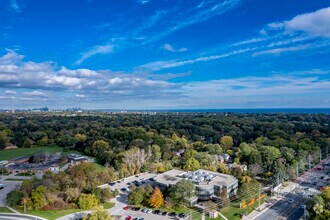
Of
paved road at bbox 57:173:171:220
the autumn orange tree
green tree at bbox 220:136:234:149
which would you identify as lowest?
paved road at bbox 57:173:171:220

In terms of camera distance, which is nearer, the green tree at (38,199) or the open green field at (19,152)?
the green tree at (38,199)

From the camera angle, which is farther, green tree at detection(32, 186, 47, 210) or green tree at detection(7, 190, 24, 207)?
green tree at detection(7, 190, 24, 207)

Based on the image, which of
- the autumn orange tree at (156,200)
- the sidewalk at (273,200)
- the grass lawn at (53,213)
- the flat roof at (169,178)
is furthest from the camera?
the flat roof at (169,178)

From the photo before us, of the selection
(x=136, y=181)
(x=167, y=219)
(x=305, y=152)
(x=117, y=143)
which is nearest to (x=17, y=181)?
(x=136, y=181)

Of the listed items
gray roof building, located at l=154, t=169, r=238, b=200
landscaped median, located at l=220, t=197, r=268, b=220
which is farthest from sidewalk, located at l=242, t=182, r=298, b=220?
gray roof building, located at l=154, t=169, r=238, b=200

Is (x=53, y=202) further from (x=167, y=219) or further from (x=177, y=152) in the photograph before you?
(x=177, y=152)

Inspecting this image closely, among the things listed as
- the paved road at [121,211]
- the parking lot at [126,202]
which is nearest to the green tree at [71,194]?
the paved road at [121,211]

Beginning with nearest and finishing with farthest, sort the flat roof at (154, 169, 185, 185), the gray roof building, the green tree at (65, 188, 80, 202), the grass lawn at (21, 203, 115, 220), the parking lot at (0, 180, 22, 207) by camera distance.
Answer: the grass lawn at (21, 203, 115, 220)
the green tree at (65, 188, 80, 202)
the gray roof building
the parking lot at (0, 180, 22, 207)
the flat roof at (154, 169, 185, 185)

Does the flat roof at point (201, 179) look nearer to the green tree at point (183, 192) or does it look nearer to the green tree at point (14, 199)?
the green tree at point (183, 192)

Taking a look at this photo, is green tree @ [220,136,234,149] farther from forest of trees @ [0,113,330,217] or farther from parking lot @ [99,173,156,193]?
parking lot @ [99,173,156,193]
